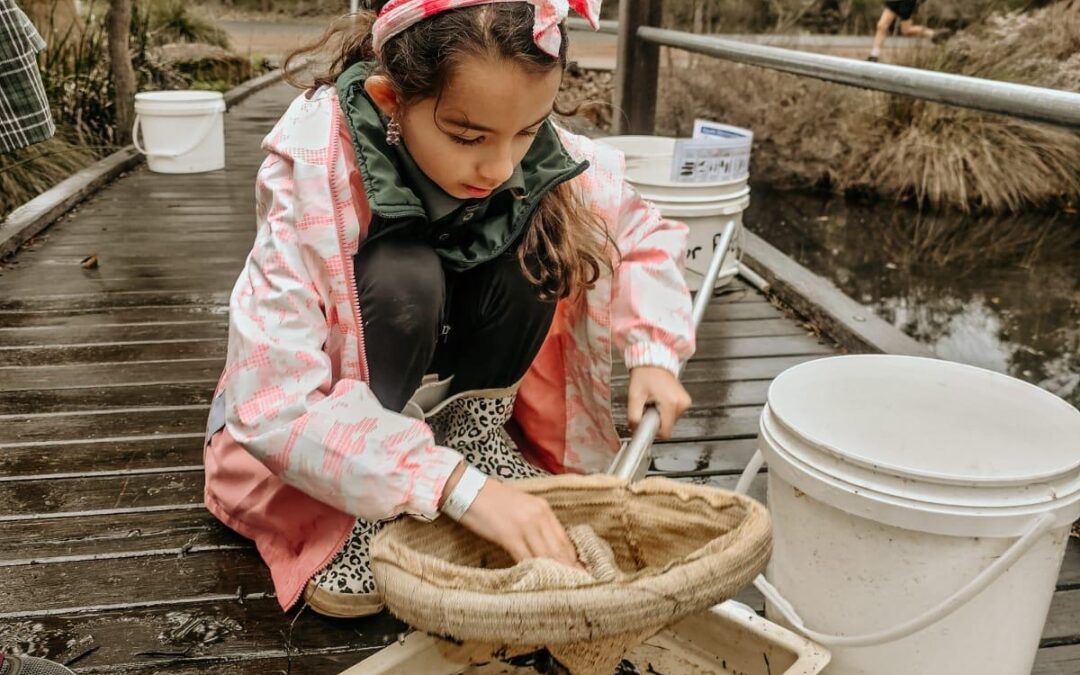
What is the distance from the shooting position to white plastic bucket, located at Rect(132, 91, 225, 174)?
416cm

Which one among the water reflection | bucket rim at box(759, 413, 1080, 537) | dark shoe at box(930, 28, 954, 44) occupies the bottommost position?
the water reflection

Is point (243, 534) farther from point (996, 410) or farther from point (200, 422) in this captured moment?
point (996, 410)

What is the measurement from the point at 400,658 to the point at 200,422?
103cm

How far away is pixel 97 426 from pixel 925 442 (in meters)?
1.48

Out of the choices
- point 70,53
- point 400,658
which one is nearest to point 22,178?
point 70,53

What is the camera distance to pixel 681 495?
3.72ft

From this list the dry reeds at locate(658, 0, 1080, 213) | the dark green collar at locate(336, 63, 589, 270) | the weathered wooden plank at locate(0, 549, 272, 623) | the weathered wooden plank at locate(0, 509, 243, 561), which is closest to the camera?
the dark green collar at locate(336, 63, 589, 270)

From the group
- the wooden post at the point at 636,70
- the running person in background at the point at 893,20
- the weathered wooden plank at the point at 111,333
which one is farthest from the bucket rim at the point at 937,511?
the running person in background at the point at 893,20

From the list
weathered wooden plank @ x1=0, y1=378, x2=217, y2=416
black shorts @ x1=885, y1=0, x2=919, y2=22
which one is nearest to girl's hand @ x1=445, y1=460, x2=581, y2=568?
weathered wooden plank @ x1=0, y1=378, x2=217, y2=416

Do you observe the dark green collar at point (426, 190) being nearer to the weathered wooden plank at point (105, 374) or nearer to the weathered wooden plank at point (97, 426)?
the weathered wooden plank at point (97, 426)

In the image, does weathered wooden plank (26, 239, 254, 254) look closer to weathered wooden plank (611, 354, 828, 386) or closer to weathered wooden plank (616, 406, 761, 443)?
weathered wooden plank (611, 354, 828, 386)

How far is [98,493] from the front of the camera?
5.39 ft

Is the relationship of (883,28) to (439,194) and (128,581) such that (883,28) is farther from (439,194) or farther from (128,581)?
(128,581)

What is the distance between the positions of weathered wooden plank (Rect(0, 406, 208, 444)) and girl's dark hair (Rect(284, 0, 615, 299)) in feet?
2.51
